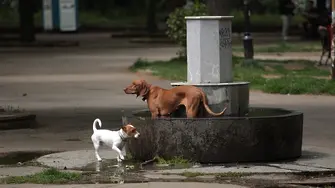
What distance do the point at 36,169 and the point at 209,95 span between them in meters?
2.23

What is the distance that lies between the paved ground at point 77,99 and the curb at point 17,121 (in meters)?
0.23

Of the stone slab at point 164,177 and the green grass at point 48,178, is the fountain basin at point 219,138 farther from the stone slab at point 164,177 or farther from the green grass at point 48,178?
the green grass at point 48,178

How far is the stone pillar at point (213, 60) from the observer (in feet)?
38.5

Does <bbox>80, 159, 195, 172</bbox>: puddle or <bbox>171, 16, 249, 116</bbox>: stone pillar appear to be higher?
<bbox>171, 16, 249, 116</bbox>: stone pillar

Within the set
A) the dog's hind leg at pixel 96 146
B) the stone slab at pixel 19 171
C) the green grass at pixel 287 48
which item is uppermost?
the dog's hind leg at pixel 96 146

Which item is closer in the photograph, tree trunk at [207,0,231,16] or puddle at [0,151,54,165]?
puddle at [0,151,54,165]

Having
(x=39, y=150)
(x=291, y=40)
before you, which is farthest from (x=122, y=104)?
(x=291, y=40)

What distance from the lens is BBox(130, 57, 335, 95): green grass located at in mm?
21062

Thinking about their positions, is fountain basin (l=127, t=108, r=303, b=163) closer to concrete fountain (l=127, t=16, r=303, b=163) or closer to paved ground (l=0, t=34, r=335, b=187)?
concrete fountain (l=127, t=16, r=303, b=163)

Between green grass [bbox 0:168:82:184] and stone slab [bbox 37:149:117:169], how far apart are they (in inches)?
28.9

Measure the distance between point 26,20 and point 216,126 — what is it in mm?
33824

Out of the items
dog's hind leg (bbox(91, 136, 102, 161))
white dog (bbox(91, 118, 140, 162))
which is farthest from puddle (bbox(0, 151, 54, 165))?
white dog (bbox(91, 118, 140, 162))

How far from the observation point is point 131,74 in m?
26.7

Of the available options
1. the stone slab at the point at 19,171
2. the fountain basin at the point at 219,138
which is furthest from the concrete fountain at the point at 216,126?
the stone slab at the point at 19,171
